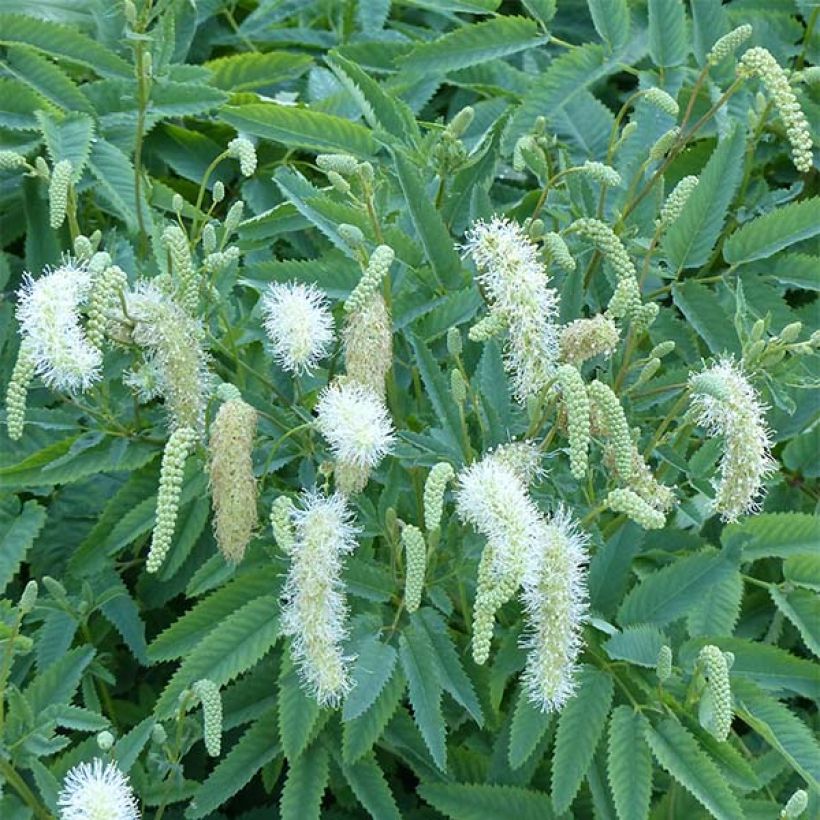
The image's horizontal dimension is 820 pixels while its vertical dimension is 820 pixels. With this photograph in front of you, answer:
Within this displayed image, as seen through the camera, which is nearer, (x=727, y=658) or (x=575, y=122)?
(x=727, y=658)

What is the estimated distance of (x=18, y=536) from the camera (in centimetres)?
167

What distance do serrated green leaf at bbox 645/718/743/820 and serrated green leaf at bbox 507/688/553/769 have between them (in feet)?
0.35

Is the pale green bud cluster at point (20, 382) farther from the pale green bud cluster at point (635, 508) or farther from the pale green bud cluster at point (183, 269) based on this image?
the pale green bud cluster at point (635, 508)

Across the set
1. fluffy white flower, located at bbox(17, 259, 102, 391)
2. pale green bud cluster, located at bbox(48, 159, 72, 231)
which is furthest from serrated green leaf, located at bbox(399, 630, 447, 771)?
pale green bud cluster, located at bbox(48, 159, 72, 231)

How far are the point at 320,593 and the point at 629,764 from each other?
353 mm

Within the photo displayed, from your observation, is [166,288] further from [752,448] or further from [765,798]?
[765,798]

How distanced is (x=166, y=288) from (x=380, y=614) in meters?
0.40

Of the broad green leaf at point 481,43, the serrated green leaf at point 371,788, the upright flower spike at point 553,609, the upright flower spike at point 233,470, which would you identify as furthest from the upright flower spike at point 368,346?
the broad green leaf at point 481,43

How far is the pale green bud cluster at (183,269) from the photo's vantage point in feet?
4.68

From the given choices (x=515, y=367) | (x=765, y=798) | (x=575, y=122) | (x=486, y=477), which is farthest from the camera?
(x=575, y=122)

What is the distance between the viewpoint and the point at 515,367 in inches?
56.1

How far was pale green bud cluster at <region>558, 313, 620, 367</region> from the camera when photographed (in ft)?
4.54

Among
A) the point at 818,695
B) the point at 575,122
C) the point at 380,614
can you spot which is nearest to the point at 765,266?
the point at 575,122

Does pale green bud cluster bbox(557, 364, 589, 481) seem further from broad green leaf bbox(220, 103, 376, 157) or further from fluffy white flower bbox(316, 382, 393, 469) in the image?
broad green leaf bbox(220, 103, 376, 157)
